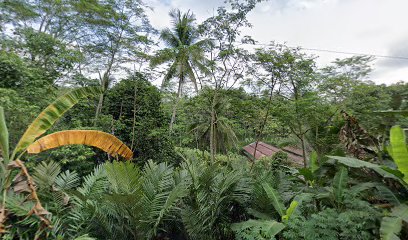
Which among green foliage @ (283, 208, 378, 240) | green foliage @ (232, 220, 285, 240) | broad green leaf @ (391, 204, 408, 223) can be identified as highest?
broad green leaf @ (391, 204, 408, 223)

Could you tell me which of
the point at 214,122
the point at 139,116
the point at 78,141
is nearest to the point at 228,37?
the point at 214,122

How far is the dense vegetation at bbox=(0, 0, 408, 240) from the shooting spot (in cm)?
251

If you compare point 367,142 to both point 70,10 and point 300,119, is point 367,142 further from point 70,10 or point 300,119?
point 70,10

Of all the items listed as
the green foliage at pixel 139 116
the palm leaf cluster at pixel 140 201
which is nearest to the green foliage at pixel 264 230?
the palm leaf cluster at pixel 140 201

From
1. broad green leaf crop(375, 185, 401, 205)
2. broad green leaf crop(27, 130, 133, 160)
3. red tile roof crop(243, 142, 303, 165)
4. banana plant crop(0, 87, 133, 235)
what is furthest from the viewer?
red tile roof crop(243, 142, 303, 165)

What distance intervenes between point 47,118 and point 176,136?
8307 millimetres

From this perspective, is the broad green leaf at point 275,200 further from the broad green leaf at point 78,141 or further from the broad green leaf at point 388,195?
the broad green leaf at point 78,141

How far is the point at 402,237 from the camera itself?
2.43 metres

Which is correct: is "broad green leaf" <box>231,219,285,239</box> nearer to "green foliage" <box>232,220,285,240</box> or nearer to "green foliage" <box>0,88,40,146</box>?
"green foliage" <box>232,220,285,240</box>

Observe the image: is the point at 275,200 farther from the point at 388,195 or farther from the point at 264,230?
the point at 388,195

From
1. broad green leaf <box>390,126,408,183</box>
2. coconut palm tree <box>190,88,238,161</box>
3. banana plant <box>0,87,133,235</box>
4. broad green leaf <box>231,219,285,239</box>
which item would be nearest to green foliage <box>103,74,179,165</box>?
coconut palm tree <box>190,88,238,161</box>

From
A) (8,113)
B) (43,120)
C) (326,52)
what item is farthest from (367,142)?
(8,113)

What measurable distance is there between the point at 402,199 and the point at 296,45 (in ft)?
16.1

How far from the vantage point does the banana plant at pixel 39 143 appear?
2.31 m
